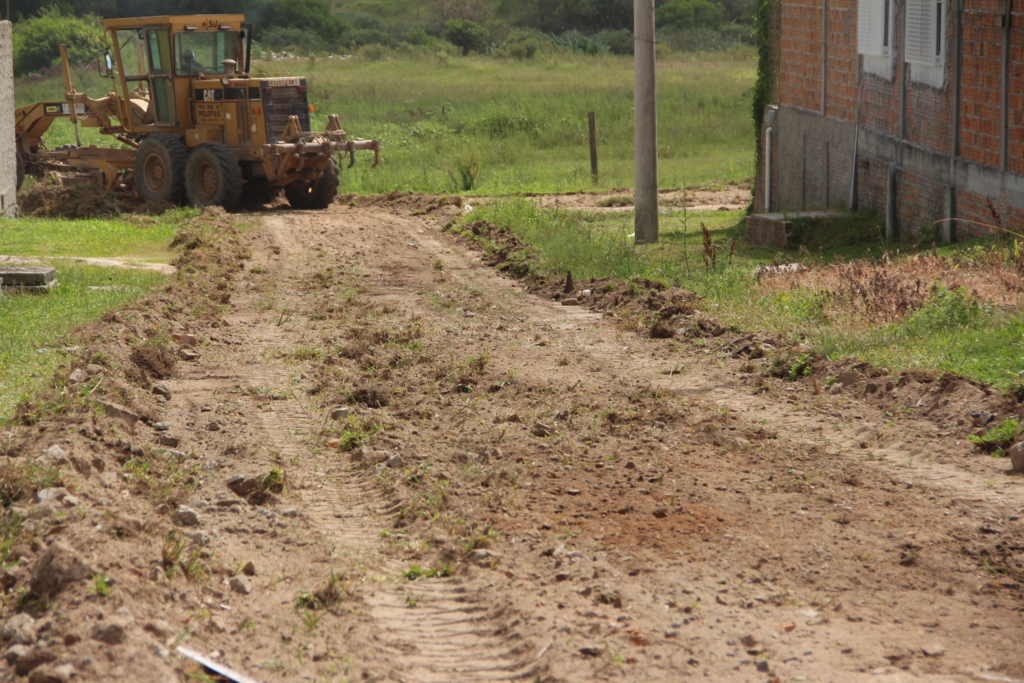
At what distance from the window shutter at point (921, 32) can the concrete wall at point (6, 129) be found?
1372 cm

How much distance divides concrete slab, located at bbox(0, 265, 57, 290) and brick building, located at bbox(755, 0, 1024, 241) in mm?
9705

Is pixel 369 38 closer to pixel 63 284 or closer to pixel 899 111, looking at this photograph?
pixel 899 111

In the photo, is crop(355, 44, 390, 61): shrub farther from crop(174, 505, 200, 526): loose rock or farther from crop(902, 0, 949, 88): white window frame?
crop(174, 505, 200, 526): loose rock

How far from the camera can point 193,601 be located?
4.71 m

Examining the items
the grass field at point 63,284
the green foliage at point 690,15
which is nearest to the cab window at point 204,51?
the grass field at point 63,284

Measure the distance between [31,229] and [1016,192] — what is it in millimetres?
12832

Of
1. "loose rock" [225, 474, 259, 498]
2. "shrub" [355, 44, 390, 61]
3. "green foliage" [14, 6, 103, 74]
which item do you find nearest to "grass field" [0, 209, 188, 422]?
"loose rock" [225, 474, 259, 498]

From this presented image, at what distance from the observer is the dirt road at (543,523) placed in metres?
4.40

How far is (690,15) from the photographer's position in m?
70.4

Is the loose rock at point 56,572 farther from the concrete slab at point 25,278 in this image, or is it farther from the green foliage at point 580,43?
the green foliage at point 580,43

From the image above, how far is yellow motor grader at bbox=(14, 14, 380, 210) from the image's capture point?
19.4m

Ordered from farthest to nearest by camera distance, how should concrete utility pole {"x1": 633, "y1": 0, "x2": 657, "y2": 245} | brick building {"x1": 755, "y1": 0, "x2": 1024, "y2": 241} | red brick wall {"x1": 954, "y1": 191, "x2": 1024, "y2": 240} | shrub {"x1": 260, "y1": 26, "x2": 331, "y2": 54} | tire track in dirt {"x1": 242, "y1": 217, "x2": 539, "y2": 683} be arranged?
shrub {"x1": 260, "y1": 26, "x2": 331, "y2": 54}
concrete utility pole {"x1": 633, "y1": 0, "x2": 657, "y2": 245}
brick building {"x1": 755, "y1": 0, "x2": 1024, "y2": 241}
red brick wall {"x1": 954, "y1": 191, "x2": 1024, "y2": 240}
tire track in dirt {"x1": 242, "y1": 217, "x2": 539, "y2": 683}

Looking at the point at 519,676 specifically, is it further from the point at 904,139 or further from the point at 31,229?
the point at 31,229

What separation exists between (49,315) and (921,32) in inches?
429
